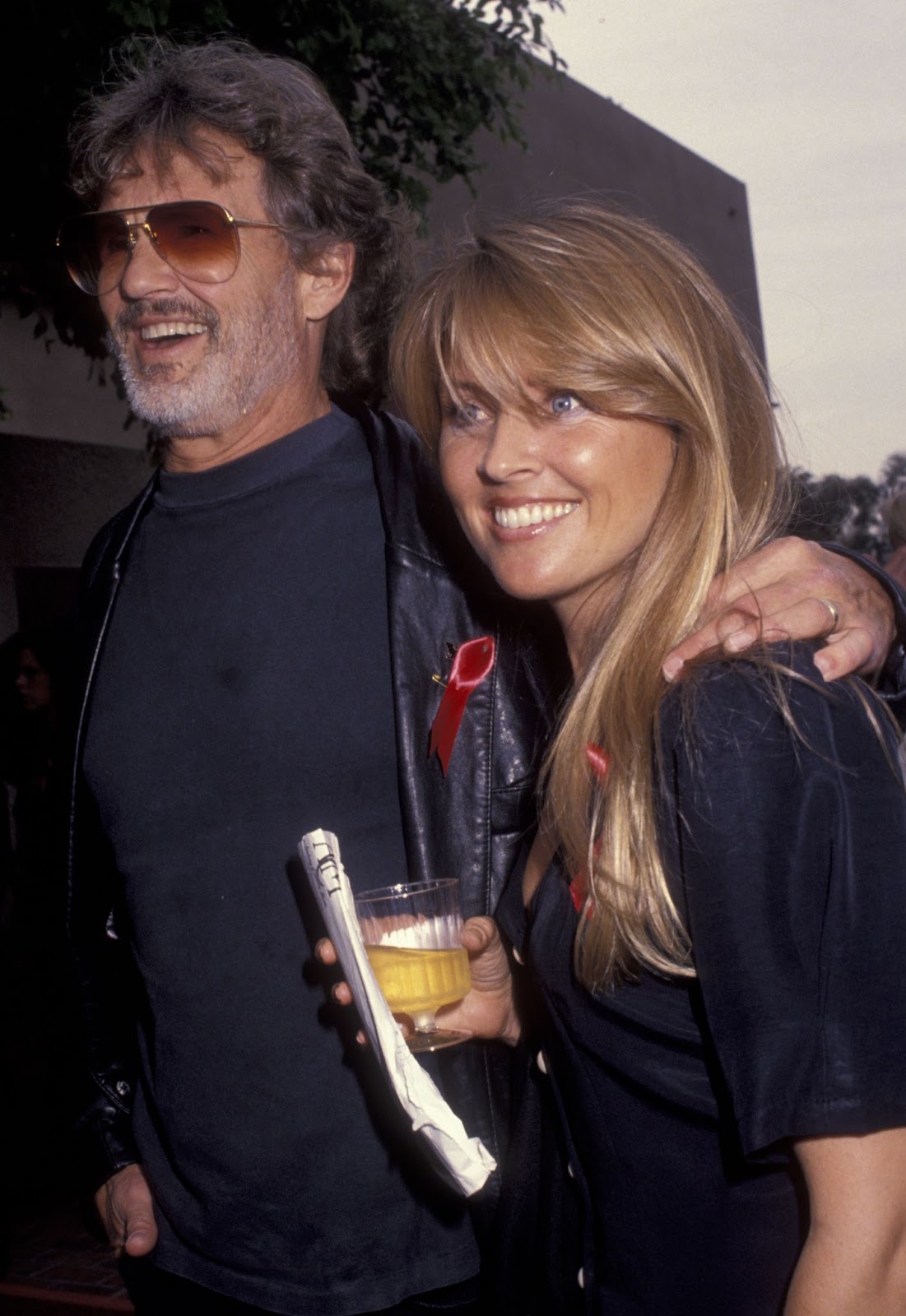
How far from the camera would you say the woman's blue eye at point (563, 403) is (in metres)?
1.72

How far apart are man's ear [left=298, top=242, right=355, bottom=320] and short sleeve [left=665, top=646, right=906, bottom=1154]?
166 centimetres

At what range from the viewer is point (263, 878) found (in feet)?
7.39

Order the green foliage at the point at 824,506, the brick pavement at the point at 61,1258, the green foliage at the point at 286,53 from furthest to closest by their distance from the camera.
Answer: the brick pavement at the point at 61,1258, the green foliage at the point at 286,53, the green foliage at the point at 824,506

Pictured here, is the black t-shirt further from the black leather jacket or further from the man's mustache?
the man's mustache

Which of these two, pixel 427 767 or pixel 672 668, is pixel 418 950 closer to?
pixel 427 767

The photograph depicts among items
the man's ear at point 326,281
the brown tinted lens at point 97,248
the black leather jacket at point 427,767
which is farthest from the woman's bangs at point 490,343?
the brown tinted lens at point 97,248

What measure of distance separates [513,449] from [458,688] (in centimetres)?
57

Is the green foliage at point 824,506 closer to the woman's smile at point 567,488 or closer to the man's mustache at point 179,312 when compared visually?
the woman's smile at point 567,488

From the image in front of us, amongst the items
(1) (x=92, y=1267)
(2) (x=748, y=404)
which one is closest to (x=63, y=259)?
(2) (x=748, y=404)

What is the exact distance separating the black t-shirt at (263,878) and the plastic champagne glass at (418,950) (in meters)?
0.29

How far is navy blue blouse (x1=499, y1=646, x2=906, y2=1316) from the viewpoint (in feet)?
4.31

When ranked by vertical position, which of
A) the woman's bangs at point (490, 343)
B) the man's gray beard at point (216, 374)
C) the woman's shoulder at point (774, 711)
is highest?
the man's gray beard at point (216, 374)

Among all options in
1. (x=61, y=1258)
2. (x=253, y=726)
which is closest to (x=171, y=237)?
(x=253, y=726)

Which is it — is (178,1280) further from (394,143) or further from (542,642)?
(394,143)
